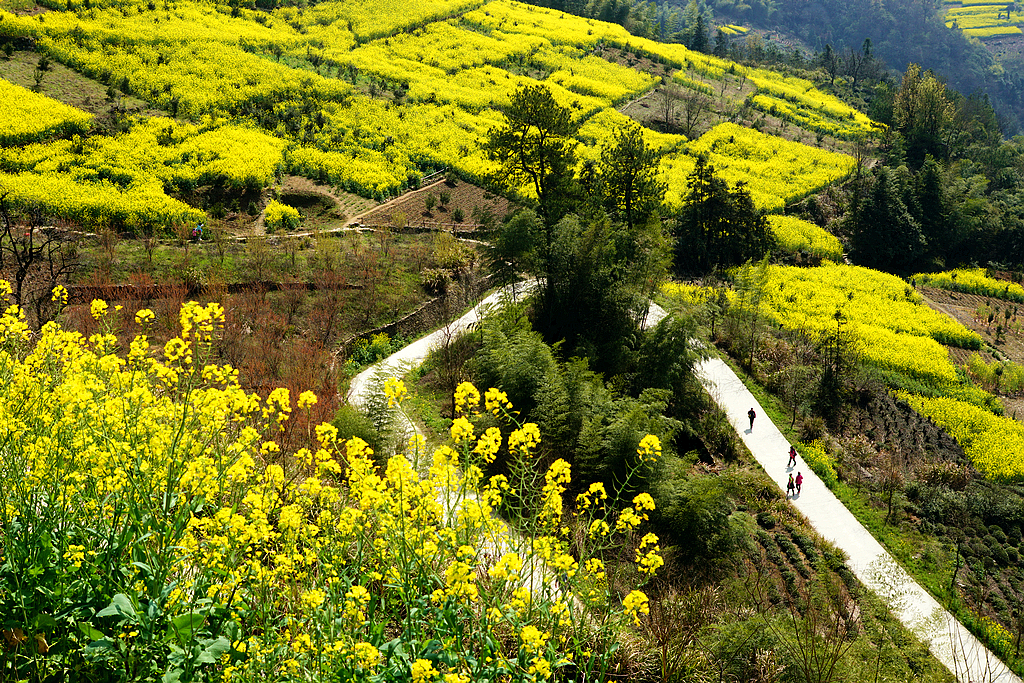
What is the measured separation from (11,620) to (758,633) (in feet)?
23.0

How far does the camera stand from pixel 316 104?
1658 inches

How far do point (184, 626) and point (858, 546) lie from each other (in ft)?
54.2

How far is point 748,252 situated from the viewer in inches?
1489

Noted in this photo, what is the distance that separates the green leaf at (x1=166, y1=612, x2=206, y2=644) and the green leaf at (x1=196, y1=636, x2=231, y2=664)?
0.14 m

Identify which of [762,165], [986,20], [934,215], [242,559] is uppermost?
[986,20]

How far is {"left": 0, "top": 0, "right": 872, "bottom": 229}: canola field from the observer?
28.2m

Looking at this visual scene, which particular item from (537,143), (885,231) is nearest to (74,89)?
(537,143)

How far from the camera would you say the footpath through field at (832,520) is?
510 inches

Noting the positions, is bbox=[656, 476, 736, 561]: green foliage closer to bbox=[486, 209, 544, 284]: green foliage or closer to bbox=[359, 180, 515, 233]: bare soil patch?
bbox=[486, 209, 544, 284]: green foliage

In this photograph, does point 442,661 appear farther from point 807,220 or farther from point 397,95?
point 397,95

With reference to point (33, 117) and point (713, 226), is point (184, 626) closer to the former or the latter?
point (33, 117)

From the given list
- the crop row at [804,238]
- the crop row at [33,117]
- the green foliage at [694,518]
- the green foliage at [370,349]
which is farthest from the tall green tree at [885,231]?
the crop row at [33,117]

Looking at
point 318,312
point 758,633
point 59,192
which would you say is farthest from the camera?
point 59,192

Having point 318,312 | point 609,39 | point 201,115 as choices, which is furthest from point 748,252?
point 609,39
